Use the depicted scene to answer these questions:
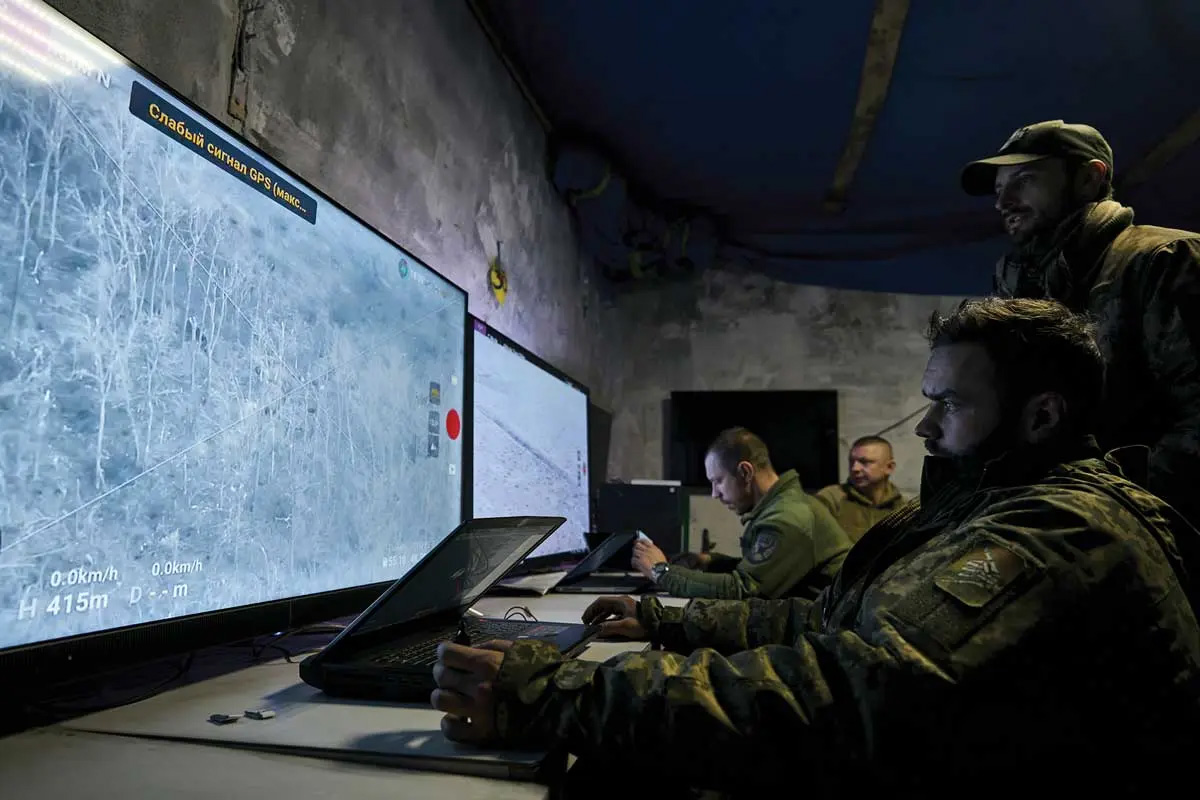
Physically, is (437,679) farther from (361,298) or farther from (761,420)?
(761,420)

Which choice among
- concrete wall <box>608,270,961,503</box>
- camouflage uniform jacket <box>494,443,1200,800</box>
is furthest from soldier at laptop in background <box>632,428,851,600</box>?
concrete wall <box>608,270,961,503</box>

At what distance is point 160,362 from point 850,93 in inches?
101

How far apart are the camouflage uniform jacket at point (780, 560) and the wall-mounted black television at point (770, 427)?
1.90 meters

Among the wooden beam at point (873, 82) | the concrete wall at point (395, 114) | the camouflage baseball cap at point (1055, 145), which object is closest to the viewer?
the concrete wall at point (395, 114)

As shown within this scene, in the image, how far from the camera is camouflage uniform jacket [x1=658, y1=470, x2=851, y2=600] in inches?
74.7

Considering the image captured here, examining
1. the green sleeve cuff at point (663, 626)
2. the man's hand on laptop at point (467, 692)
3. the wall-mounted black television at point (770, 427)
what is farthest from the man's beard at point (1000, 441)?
the wall-mounted black television at point (770, 427)

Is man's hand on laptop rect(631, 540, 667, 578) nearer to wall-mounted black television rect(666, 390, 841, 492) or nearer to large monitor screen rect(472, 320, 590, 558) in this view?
large monitor screen rect(472, 320, 590, 558)

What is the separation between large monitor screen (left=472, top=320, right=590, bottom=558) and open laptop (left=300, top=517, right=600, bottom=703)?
0.89 ft

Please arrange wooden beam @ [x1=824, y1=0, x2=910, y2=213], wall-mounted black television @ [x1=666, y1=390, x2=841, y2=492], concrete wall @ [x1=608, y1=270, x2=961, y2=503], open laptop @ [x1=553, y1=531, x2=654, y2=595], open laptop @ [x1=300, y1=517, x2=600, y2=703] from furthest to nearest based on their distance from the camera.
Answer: concrete wall @ [x1=608, y1=270, x2=961, y2=503] < wall-mounted black television @ [x1=666, y1=390, x2=841, y2=492] < wooden beam @ [x1=824, y1=0, x2=910, y2=213] < open laptop @ [x1=553, y1=531, x2=654, y2=595] < open laptop @ [x1=300, y1=517, x2=600, y2=703]

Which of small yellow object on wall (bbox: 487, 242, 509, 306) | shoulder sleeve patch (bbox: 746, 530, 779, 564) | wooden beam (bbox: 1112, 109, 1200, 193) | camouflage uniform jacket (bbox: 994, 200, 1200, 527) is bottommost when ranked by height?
shoulder sleeve patch (bbox: 746, 530, 779, 564)

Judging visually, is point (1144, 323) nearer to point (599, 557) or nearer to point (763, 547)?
point (763, 547)

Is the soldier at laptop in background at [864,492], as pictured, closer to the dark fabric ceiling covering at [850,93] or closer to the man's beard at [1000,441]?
the dark fabric ceiling covering at [850,93]

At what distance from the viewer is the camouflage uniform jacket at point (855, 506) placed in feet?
11.5

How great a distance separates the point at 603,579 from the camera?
2174mm
